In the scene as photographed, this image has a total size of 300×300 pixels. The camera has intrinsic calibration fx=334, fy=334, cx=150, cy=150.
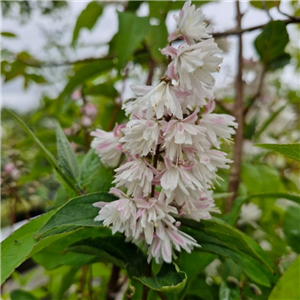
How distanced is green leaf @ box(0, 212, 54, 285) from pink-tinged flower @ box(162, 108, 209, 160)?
0.15m

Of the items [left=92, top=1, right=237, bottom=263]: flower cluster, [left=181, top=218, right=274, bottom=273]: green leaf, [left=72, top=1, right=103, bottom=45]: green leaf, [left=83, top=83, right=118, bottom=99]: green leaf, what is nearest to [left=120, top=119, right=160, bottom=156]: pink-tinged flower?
[left=92, top=1, right=237, bottom=263]: flower cluster

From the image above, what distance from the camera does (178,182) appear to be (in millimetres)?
307

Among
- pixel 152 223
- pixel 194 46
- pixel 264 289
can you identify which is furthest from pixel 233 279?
pixel 194 46

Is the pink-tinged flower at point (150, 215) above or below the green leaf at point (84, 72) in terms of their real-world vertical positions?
below

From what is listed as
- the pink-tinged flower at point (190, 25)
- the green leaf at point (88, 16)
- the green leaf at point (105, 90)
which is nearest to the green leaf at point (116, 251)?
the pink-tinged flower at point (190, 25)

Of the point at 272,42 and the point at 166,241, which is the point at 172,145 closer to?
the point at 166,241

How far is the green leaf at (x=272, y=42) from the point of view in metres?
0.58

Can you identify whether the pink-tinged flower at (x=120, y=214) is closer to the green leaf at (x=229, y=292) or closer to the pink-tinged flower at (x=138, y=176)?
the pink-tinged flower at (x=138, y=176)

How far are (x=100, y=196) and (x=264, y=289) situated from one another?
0.25 meters

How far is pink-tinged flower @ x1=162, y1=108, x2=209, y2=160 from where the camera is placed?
292 mm

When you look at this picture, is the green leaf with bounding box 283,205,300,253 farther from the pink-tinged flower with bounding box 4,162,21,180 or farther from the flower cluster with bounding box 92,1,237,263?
the pink-tinged flower with bounding box 4,162,21,180

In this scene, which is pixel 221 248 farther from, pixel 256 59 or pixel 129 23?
pixel 256 59

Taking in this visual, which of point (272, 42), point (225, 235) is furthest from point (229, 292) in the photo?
point (272, 42)

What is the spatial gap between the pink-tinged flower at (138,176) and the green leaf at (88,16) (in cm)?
58
